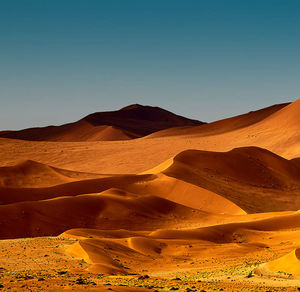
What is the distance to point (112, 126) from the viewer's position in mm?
111875

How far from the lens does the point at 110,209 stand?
3238cm

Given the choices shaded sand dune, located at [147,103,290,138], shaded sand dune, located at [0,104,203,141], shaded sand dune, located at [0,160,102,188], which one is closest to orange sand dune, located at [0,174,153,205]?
shaded sand dune, located at [0,160,102,188]

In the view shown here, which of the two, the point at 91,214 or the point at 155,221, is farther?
the point at 155,221

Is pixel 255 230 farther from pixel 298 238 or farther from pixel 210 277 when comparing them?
pixel 210 277

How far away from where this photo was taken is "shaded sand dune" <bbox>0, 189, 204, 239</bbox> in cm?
2941

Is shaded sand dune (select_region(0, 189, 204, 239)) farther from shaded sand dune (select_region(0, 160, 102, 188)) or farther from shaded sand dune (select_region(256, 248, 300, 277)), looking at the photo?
shaded sand dune (select_region(256, 248, 300, 277))

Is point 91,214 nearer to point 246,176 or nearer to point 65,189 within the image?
point 65,189

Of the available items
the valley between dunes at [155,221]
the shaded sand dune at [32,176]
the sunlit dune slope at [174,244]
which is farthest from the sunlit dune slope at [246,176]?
the sunlit dune slope at [174,244]

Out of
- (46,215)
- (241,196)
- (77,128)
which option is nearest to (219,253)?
(46,215)

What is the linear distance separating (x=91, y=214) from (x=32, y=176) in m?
13.0

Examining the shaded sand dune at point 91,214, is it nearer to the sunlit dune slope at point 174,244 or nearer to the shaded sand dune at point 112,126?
the sunlit dune slope at point 174,244

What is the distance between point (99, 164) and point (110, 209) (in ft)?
94.0

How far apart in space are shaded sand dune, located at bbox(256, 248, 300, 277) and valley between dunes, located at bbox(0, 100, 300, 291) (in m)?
0.05

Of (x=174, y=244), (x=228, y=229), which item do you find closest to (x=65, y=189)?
(x=228, y=229)
